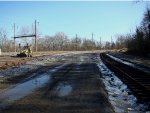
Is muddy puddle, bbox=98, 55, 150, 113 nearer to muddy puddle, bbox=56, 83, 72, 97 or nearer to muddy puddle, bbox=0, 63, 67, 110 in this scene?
muddy puddle, bbox=56, 83, 72, 97

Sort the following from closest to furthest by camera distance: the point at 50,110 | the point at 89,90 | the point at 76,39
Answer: the point at 50,110 → the point at 89,90 → the point at 76,39

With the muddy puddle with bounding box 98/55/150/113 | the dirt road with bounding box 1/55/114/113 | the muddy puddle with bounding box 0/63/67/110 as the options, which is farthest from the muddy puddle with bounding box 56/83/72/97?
the muddy puddle with bounding box 98/55/150/113

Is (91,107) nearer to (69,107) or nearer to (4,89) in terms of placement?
(69,107)

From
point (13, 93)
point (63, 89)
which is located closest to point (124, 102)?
point (63, 89)

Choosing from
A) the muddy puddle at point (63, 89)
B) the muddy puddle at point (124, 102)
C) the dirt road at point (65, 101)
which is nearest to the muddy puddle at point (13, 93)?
the dirt road at point (65, 101)

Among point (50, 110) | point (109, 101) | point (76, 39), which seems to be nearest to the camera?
point (50, 110)

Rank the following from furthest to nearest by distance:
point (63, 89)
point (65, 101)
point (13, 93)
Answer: point (63, 89) < point (13, 93) < point (65, 101)

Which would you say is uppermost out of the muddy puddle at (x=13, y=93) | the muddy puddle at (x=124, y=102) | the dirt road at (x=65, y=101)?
the dirt road at (x=65, y=101)

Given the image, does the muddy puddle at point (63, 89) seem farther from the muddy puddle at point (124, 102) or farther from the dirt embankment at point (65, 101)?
the muddy puddle at point (124, 102)

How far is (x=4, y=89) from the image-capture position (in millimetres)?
16672

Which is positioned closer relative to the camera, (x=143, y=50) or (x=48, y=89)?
(x=48, y=89)

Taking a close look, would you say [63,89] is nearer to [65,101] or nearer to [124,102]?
[65,101]

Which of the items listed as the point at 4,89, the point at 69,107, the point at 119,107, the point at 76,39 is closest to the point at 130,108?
the point at 119,107

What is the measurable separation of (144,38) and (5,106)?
53.0 m
